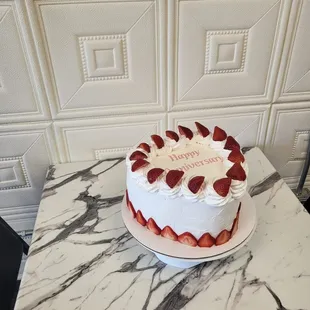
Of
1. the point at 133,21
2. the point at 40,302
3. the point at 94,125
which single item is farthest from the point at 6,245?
the point at 133,21

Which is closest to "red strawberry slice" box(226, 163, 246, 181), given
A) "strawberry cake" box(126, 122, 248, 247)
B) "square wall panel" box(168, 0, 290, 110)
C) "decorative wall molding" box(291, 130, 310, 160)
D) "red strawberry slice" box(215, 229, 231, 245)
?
"strawberry cake" box(126, 122, 248, 247)

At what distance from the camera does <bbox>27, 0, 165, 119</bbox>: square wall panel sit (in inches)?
30.4

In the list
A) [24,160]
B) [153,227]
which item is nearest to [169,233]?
[153,227]

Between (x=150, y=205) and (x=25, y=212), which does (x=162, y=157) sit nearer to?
(x=150, y=205)

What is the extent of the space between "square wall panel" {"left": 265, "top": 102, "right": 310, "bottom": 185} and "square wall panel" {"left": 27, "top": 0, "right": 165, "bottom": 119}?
0.34 meters

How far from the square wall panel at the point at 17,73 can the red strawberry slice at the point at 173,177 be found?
0.43m

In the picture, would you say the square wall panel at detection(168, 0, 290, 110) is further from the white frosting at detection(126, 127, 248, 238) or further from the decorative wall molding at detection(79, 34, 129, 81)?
the white frosting at detection(126, 127, 248, 238)

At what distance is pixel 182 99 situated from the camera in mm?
913

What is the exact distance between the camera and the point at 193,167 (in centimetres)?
65

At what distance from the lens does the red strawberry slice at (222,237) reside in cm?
65

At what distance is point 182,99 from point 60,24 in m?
0.34

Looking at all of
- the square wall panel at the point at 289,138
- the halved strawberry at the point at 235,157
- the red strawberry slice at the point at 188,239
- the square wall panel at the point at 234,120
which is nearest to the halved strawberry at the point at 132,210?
the red strawberry slice at the point at 188,239

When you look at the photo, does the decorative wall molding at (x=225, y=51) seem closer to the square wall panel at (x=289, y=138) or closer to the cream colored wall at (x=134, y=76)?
the cream colored wall at (x=134, y=76)

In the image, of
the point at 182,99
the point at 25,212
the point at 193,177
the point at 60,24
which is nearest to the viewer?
the point at 193,177
